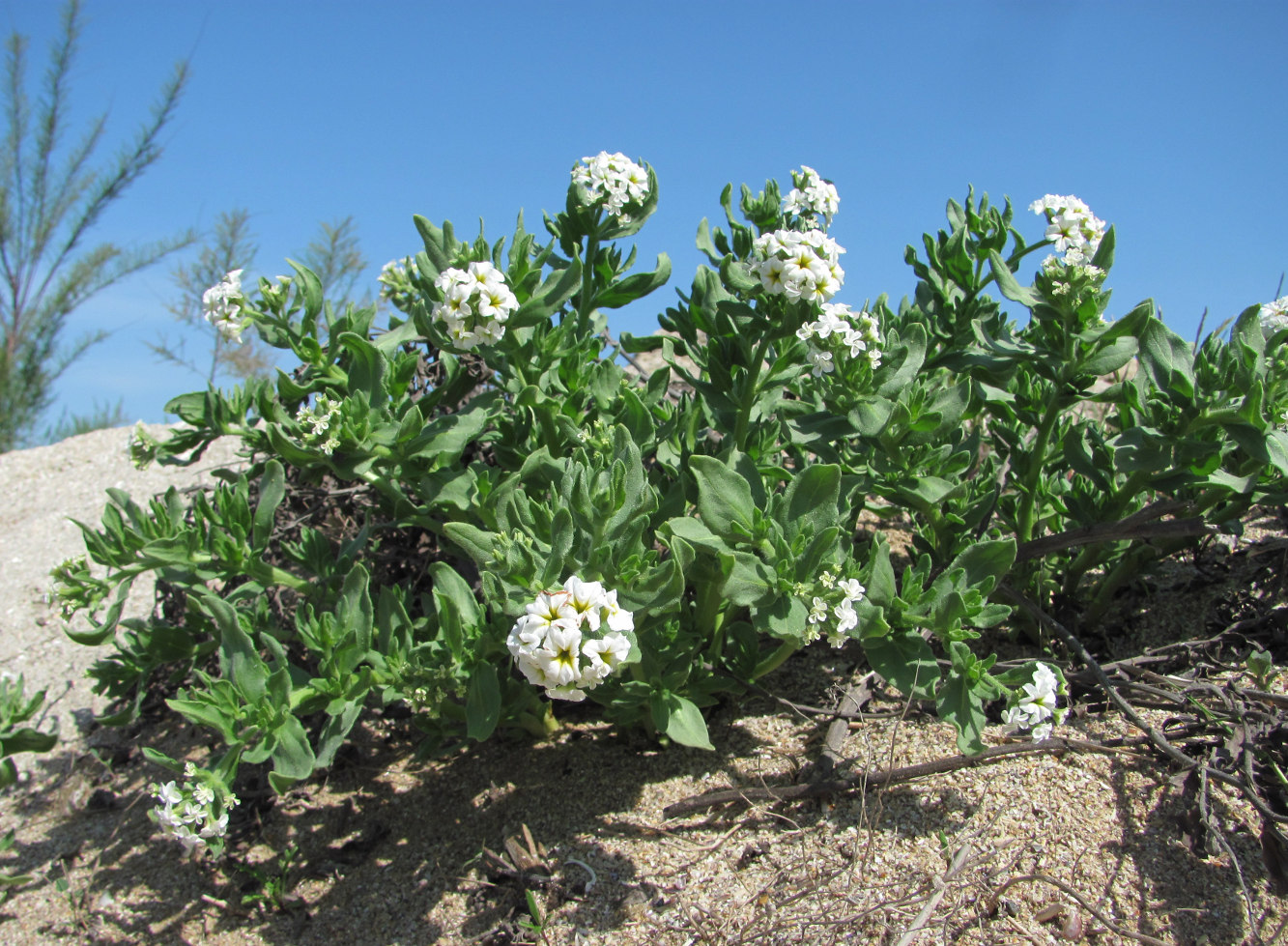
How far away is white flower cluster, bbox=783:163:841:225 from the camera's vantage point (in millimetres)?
3289

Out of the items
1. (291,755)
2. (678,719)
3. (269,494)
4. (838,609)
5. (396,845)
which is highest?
(269,494)

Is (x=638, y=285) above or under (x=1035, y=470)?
above

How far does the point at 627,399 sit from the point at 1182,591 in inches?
105

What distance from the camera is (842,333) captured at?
9.22 ft

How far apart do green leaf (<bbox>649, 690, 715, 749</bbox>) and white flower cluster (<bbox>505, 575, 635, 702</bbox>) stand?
0.60m

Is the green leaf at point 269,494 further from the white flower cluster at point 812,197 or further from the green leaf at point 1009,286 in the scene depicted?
the green leaf at point 1009,286

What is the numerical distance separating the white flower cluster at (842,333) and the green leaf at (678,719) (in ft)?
3.82

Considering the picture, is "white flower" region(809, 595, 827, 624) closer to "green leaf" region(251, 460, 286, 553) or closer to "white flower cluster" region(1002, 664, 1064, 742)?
"white flower cluster" region(1002, 664, 1064, 742)

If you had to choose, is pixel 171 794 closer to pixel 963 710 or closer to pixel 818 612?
pixel 818 612

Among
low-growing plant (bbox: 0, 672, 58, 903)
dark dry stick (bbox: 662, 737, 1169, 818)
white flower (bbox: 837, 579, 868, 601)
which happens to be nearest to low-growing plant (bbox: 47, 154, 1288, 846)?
white flower (bbox: 837, 579, 868, 601)

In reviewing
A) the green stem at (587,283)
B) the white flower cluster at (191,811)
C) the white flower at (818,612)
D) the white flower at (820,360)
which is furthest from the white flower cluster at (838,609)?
the white flower cluster at (191,811)

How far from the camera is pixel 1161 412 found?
121 inches

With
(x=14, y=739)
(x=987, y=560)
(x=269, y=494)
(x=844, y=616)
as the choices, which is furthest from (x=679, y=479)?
(x=14, y=739)

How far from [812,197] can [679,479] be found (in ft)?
3.78
